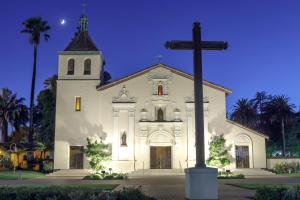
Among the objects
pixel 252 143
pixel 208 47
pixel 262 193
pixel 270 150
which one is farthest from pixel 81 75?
pixel 270 150

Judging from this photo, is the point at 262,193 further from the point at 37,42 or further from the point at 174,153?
the point at 37,42

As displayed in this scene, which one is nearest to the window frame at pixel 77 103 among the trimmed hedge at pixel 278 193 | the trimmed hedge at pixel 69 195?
the trimmed hedge at pixel 69 195

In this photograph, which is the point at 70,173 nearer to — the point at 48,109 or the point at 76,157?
the point at 76,157

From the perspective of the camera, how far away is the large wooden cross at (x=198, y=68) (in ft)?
38.3

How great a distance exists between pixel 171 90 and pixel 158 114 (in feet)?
9.08

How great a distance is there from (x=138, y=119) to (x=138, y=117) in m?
0.21

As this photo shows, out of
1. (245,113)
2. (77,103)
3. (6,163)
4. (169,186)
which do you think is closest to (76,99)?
(77,103)

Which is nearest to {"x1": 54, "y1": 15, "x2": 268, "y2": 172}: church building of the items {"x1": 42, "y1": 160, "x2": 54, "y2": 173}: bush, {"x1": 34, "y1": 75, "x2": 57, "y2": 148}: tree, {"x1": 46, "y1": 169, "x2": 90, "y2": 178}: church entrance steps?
{"x1": 46, "y1": 169, "x2": 90, "y2": 178}: church entrance steps

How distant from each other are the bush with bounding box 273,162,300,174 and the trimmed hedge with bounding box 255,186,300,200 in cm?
2762

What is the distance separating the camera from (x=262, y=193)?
11.0 metres

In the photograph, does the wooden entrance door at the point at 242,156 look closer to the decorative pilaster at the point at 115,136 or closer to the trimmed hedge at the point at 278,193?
the decorative pilaster at the point at 115,136

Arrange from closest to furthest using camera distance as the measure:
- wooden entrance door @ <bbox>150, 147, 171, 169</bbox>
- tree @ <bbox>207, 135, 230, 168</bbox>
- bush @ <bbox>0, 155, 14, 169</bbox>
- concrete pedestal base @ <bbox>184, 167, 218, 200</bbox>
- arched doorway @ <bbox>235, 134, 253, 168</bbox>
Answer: concrete pedestal base @ <bbox>184, 167, 218, 200</bbox>, tree @ <bbox>207, 135, 230, 168</bbox>, wooden entrance door @ <bbox>150, 147, 171, 169</bbox>, arched doorway @ <bbox>235, 134, 253, 168</bbox>, bush @ <bbox>0, 155, 14, 169</bbox>

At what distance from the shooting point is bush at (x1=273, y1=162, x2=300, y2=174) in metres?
37.7

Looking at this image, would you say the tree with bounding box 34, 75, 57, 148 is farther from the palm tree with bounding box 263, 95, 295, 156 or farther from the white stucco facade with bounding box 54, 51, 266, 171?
the palm tree with bounding box 263, 95, 295, 156
